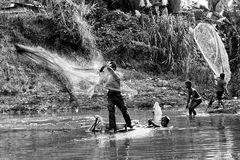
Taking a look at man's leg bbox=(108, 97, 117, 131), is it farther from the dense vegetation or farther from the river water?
the dense vegetation

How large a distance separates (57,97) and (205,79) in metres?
9.27

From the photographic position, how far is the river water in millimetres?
9102

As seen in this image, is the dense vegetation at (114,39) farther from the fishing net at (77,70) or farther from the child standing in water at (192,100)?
the child standing in water at (192,100)

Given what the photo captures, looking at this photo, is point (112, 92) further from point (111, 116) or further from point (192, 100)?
point (192, 100)

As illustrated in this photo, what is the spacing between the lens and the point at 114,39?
33375 millimetres

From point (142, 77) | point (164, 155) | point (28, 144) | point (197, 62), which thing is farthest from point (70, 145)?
point (197, 62)

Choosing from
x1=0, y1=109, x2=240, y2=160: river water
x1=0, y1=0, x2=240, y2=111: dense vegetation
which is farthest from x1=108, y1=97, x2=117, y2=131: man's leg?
x1=0, y1=0, x2=240, y2=111: dense vegetation

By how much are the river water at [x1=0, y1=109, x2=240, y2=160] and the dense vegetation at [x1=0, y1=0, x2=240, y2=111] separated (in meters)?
15.1

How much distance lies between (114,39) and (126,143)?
74.8ft

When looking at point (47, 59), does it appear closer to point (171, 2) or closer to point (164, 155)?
point (171, 2)

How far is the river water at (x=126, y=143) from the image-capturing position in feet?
29.9

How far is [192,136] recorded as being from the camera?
38.6 feet

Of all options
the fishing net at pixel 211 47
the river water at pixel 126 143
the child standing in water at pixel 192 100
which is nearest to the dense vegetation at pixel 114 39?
the fishing net at pixel 211 47

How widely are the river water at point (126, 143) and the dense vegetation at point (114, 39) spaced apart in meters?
15.1
